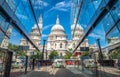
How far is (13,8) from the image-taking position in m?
13.2

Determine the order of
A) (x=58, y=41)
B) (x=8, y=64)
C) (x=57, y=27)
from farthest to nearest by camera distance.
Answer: (x=57, y=27) → (x=58, y=41) → (x=8, y=64)

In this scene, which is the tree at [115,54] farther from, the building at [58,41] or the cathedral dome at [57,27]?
the cathedral dome at [57,27]

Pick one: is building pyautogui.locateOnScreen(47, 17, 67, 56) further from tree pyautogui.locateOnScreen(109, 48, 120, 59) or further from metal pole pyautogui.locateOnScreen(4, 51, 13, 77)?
metal pole pyautogui.locateOnScreen(4, 51, 13, 77)

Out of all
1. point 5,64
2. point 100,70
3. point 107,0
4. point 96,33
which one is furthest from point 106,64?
point 5,64

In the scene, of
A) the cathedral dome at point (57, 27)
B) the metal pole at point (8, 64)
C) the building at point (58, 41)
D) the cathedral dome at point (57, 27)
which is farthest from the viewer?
the cathedral dome at point (57, 27)

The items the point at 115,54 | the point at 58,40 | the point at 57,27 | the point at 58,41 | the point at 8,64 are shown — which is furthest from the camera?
the point at 57,27

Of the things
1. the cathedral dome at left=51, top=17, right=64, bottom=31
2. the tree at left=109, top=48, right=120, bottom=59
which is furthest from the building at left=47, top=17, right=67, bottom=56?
the tree at left=109, top=48, right=120, bottom=59

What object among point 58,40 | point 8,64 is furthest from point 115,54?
point 58,40

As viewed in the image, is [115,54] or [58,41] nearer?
[115,54]

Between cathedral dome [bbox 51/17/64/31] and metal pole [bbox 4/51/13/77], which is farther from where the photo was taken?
cathedral dome [bbox 51/17/64/31]

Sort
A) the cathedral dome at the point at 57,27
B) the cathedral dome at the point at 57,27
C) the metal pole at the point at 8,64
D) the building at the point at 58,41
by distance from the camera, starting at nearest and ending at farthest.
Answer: the metal pole at the point at 8,64
the building at the point at 58,41
the cathedral dome at the point at 57,27
the cathedral dome at the point at 57,27

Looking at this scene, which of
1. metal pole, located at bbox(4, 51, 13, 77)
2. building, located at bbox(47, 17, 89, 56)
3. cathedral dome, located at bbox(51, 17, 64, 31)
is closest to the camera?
metal pole, located at bbox(4, 51, 13, 77)

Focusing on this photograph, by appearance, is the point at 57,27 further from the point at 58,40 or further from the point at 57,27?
the point at 58,40

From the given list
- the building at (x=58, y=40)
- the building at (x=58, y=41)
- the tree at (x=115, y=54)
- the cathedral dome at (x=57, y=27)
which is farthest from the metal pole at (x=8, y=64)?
the cathedral dome at (x=57, y=27)
